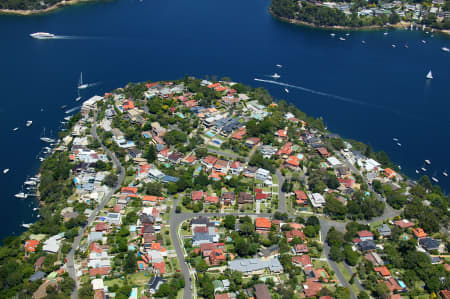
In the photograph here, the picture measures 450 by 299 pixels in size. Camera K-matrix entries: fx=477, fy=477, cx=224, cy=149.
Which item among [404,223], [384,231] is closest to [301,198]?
[384,231]

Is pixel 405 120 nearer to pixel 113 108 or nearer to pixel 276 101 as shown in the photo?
pixel 276 101

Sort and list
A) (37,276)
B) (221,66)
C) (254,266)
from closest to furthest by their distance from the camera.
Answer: (37,276) < (254,266) < (221,66)

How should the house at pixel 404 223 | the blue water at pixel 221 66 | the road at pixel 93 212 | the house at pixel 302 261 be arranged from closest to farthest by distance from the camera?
the road at pixel 93 212, the house at pixel 302 261, the house at pixel 404 223, the blue water at pixel 221 66

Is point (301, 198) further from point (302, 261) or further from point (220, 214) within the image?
point (302, 261)

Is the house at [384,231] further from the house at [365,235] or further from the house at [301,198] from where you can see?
the house at [301,198]

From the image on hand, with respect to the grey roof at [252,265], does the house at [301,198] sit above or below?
above

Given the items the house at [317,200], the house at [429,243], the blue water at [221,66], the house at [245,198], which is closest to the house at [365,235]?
the house at [429,243]

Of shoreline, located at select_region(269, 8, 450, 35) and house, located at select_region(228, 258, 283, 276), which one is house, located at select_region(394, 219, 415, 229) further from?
shoreline, located at select_region(269, 8, 450, 35)

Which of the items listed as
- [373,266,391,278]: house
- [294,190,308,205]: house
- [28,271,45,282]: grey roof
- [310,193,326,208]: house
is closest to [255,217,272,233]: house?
[294,190,308,205]: house
